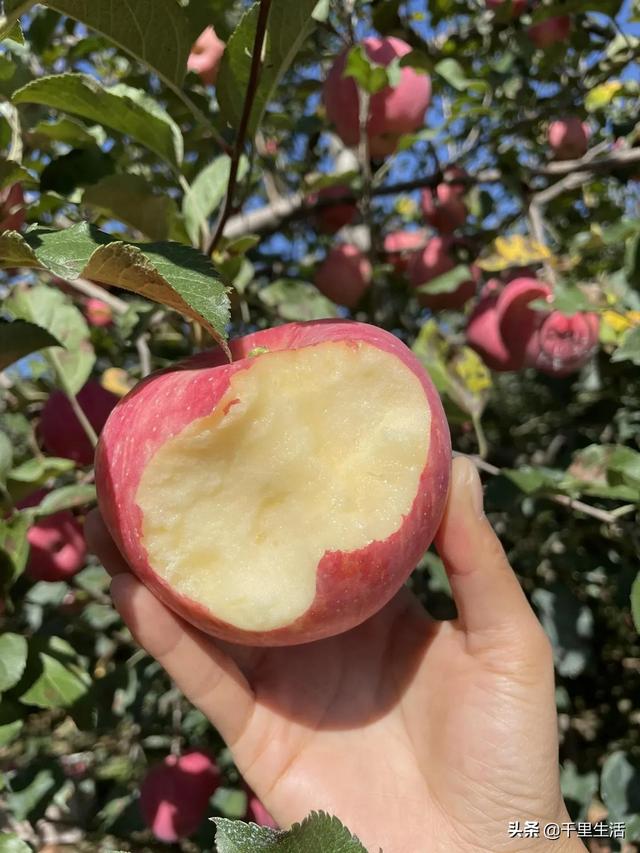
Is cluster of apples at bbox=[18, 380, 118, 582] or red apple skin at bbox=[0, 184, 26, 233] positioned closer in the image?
red apple skin at bbox=[0, 184, 26, 233]

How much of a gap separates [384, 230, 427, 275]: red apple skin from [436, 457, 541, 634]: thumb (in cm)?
101

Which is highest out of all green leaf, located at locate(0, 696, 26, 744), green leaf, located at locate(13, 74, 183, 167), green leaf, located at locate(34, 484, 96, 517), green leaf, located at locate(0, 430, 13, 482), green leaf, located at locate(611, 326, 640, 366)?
green leaf, located at locate(13, 74, 183, 167)

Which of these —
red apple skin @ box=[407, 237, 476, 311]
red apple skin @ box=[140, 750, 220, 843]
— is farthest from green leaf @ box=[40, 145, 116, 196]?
red apple skin @ box=[140, 750, 220, 843]

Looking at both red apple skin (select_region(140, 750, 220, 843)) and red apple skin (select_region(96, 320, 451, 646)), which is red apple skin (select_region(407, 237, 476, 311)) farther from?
red apple skin (select_region(140, 750, 220, 843))

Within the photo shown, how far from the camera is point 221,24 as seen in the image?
0.99 meters

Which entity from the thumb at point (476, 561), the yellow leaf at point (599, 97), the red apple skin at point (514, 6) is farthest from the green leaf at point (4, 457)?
the yellow leaf at point (599, 97)

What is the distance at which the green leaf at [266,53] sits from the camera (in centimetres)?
73

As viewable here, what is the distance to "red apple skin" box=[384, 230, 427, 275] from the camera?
1.69 m

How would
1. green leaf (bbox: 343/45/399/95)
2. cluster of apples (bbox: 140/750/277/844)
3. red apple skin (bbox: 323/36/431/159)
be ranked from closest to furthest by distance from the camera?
1. green leaf (bbox: 343/45/399/95)
2. red apple skin (bbox: 323/36/431/159)
3. cluster of apples (bbox: 140/750/277/844)

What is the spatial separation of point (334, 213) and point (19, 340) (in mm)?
854

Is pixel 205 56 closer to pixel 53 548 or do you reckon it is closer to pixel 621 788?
pixel 53 548

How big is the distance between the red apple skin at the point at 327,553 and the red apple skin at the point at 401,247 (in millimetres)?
1022

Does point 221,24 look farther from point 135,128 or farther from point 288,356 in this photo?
point 288,356

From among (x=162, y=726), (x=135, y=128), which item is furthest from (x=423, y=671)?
(x=162, y=726)
